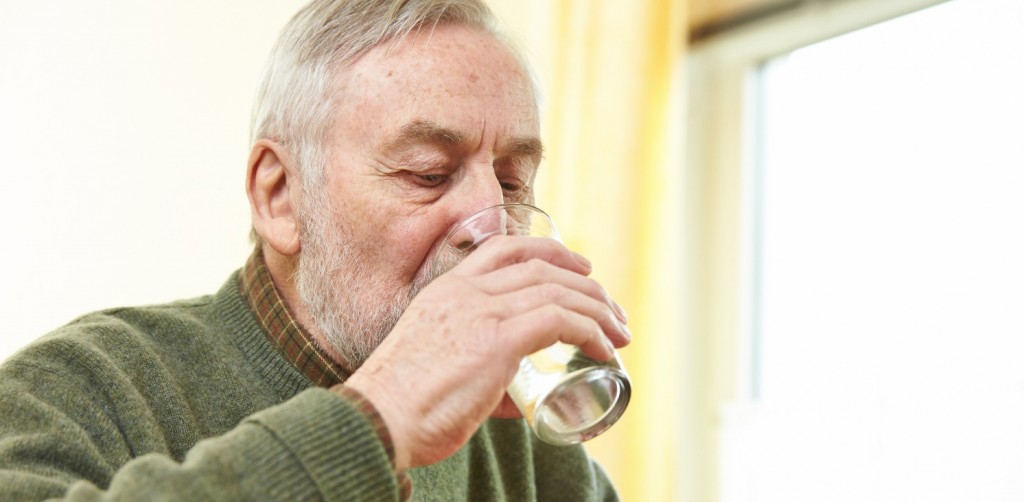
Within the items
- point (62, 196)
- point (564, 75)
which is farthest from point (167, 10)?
point (564, 75)

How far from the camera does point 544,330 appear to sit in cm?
86

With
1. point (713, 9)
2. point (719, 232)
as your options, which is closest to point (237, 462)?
point (719, 232)

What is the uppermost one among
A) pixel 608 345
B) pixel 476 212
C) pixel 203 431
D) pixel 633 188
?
pixel 633 188

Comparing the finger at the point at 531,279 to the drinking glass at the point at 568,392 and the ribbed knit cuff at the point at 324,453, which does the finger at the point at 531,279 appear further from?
the ribbed knit cuff at the point at 324,453

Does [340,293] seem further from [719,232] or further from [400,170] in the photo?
[719,232]

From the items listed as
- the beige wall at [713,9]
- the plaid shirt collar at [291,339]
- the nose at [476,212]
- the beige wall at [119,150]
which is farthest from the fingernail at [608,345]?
the beige wall at [713,9]

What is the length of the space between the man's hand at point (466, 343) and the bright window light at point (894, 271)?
124 centimetres

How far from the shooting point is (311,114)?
124cm

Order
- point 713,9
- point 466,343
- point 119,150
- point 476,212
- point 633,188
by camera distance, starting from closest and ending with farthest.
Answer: point 466,343 < point 476,212 < point 119,150 < point 633,188 < point 713,9

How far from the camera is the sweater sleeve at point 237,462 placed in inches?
29.2

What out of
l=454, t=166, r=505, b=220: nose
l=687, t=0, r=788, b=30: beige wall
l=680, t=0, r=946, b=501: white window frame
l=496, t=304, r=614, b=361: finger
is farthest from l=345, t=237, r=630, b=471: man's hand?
l=687, t=0, r=788, b=30: beige wall

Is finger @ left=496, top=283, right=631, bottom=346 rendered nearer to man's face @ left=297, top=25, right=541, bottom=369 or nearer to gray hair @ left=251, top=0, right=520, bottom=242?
man's face @ left=297, top=25, right=541, bottom=369

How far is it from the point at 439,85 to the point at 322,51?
0.17 metres

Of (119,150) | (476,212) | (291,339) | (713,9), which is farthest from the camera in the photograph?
(713,9)
